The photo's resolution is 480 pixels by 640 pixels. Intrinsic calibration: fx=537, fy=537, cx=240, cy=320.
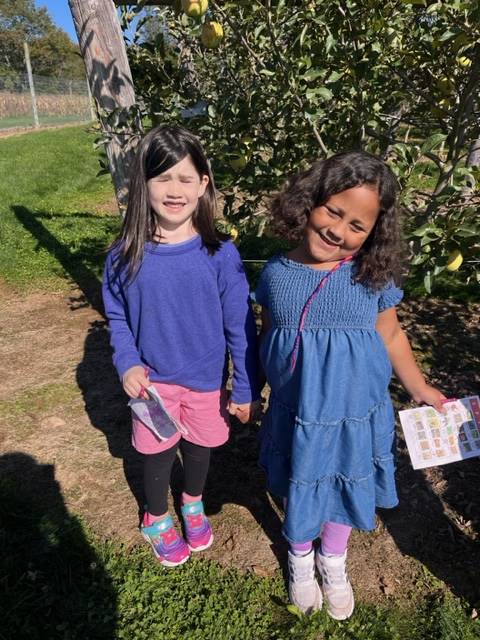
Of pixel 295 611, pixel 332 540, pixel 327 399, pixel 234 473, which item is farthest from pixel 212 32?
pixel 295 611

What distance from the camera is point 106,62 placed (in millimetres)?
→ 2742

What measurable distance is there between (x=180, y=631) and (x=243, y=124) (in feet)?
6.70

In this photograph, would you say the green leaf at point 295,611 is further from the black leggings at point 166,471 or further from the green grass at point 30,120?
the green grass at point 30,120

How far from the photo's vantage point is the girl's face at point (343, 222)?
4.94 ft

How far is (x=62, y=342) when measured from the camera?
406 centimetres

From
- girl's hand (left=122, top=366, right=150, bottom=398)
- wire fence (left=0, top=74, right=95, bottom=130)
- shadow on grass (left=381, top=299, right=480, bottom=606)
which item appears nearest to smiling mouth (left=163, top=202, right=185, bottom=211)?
girl's hand (left=122, top=366, right=150, bottom=398)

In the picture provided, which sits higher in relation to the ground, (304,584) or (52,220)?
(304,584)

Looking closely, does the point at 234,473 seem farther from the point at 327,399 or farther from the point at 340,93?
the point at 340,93

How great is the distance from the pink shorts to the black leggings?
0.18ft

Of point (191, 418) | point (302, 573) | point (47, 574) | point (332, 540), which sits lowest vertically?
point (47, 574)

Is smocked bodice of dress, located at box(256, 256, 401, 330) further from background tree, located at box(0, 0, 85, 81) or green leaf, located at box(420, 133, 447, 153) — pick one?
background tree, located at box(0, 0, 85, 81)

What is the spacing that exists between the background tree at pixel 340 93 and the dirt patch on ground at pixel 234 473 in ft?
3.53

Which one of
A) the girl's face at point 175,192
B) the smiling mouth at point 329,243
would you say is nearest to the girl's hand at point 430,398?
the smiling mouth at point 329,243

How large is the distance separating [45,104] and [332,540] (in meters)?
27.8
